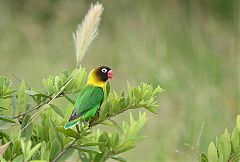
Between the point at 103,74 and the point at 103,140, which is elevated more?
the point at 103,74

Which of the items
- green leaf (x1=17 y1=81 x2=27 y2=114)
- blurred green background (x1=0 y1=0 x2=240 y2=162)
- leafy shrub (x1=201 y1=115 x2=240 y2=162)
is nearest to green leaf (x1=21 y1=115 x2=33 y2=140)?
green leaf (x1=17 y1=81 x2=27 y2=114)

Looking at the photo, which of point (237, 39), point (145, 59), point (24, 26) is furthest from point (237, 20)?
point (24, 26)

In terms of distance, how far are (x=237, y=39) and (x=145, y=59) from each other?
606 mm

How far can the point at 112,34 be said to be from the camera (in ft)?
18.9

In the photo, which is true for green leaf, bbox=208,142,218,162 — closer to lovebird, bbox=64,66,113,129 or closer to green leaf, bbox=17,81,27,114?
lovebird, bbox=64,66,113,129

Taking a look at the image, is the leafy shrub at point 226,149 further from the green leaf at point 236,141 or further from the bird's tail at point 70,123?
the bird's tail at point 70,123

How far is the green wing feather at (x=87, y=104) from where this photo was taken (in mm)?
1223

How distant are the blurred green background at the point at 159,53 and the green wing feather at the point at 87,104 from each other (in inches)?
84.9

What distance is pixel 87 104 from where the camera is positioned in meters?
1.24

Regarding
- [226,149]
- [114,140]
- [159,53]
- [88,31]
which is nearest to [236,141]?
[226,149]

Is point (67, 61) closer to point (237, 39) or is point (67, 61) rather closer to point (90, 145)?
point (237, 39)

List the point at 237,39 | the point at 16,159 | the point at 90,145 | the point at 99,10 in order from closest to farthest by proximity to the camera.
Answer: the point at 16,159 → the point at 90,145 → the point at 99,10 → the point at 237,39

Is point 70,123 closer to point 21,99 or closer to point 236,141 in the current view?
point 21,99

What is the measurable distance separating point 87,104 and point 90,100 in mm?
23
